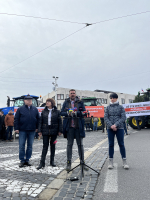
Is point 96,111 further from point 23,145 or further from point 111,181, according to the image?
point 111,181

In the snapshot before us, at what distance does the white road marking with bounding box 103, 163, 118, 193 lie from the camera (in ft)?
11.4

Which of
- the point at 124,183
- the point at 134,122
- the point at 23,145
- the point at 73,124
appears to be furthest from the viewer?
the point at 134,122

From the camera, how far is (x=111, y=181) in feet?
12.8

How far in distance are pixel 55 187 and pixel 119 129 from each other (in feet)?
6.86

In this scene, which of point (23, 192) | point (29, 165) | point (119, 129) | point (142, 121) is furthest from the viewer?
point (142, 121)

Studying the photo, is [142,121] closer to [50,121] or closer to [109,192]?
[50,121]

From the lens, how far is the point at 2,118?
42.2 ft

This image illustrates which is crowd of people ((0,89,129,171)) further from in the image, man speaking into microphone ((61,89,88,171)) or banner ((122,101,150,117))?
banner ((122,101,150,117))

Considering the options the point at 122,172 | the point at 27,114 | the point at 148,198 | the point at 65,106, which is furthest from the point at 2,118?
the point at 148,198

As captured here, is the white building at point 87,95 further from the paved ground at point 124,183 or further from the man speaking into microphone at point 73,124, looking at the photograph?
the paved ground at point 124,183

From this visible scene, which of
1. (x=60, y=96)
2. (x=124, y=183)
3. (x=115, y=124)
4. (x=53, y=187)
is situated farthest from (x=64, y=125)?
(x=60, y=96)

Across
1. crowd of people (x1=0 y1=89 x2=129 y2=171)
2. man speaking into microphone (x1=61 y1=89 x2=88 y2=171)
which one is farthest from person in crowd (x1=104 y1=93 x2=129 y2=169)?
man speaking into microphone (x1=61 y1=89 x2=88 y2=171)

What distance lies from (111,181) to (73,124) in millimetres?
1508

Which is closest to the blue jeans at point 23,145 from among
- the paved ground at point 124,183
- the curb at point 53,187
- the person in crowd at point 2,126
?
the curb at point 53,187
